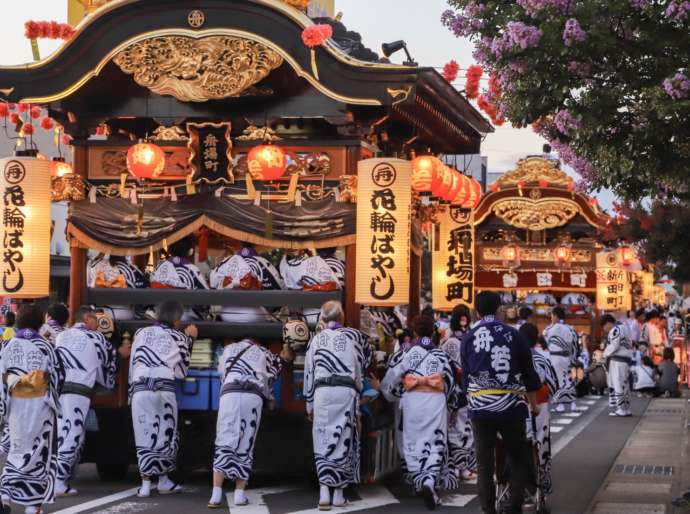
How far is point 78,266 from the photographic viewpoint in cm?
1447

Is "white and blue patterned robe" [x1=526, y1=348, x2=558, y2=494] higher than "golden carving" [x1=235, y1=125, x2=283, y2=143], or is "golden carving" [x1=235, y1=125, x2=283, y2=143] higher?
"golden carving" [x1=235, y1=125, x2=283, y2=143]

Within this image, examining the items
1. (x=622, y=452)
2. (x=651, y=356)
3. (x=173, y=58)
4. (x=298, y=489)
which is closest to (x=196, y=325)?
(x=298, y=489)

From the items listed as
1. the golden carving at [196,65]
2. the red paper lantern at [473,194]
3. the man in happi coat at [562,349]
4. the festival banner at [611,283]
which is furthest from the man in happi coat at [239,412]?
the festival banner at [611,283]

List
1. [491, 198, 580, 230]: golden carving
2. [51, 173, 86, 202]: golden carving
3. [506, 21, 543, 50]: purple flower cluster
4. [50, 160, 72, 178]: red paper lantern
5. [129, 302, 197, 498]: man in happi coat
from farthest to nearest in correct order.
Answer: [491, 198, 580, 230]: golden carving → [50, 160, 72, 178]: red paper lantern → [51, 173, 86, 202]: golden carving → [129, 302, 197, 498]: man in happi coat → [506, 21, 543, 50]: purple flower cluster

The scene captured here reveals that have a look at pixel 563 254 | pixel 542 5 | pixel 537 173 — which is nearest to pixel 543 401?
pixel 542 5

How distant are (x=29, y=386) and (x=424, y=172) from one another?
247 inches

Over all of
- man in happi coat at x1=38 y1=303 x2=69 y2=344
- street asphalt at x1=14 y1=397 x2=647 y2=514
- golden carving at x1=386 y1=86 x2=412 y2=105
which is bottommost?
street asphalt at x1=14 y1=397 x2=647 y2=514

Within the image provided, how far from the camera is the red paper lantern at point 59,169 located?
1458cm

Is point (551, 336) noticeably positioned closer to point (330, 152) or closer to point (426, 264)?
point (330, 152)

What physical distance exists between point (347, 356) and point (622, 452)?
638 centimetres

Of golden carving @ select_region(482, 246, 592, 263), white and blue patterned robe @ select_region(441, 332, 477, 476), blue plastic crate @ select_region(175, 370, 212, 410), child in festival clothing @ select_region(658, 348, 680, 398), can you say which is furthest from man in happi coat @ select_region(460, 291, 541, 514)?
golden carving @ select_region(482, 246, 592, 263)

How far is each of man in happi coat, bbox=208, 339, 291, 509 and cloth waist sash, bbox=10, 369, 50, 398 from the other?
74.6 inches

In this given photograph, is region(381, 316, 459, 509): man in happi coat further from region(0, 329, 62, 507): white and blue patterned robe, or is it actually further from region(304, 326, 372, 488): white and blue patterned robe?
region(0, 329, 62, 507): white and blue patterned robe

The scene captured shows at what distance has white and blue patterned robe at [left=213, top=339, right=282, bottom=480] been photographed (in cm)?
1186
